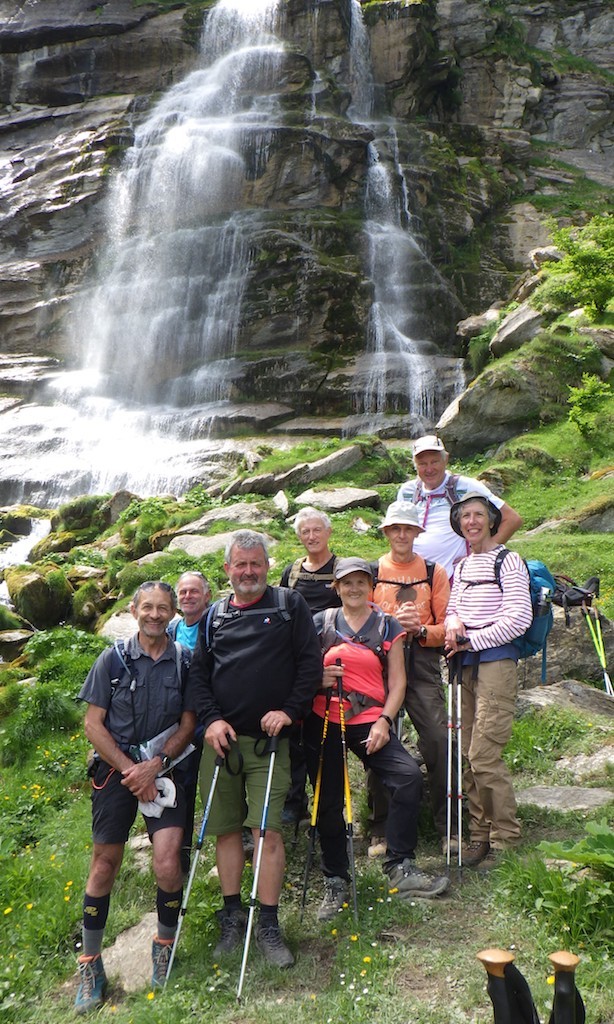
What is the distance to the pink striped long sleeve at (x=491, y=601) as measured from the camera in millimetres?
5195

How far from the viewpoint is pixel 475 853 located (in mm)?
5145

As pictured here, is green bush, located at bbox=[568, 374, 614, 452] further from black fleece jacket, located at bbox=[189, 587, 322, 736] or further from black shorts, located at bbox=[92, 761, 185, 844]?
black shorts, located at bbox=[92, 761, 185, 844]

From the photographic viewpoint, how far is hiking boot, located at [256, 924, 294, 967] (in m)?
4.45

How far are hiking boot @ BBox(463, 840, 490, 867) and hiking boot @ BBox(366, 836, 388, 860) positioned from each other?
67 cm

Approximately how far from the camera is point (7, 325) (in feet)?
113

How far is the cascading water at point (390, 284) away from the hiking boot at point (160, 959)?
22674 mm

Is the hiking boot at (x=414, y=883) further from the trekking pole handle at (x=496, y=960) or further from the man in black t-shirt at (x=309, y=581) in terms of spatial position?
the trekking pole handle at (x=496, y=960)

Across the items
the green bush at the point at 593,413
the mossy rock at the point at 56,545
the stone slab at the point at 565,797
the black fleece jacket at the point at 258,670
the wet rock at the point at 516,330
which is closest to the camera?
the black fleece jacket at the point at 258,670

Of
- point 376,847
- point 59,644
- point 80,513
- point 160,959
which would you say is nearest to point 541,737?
point 376,847

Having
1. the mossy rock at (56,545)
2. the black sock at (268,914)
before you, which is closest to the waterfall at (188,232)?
the mossy rock at (56,545)

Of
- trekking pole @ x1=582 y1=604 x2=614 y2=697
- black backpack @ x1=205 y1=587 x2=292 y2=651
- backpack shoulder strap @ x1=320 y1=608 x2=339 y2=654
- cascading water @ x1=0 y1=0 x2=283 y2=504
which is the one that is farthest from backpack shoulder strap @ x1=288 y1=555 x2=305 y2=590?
cascading water @ x1=0 y1=0 x2=283 y2=504

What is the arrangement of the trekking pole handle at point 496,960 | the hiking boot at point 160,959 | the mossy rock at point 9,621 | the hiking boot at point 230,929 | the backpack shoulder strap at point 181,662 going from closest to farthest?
the trekking pole handle at point 496,960 < the hiking boot at point 160,959 < the hiking boot at point 230,929 < the backpack shoulder strap at point 181,662 < the mossy rock at point 9,621

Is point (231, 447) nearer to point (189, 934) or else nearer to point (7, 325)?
point (7, 325)

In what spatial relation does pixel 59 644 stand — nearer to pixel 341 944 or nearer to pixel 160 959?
pixel 160 959
